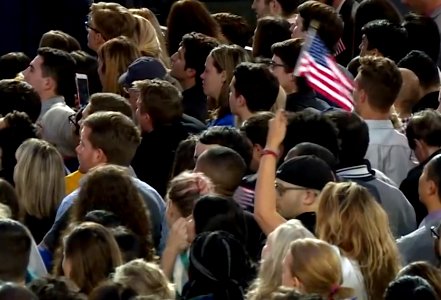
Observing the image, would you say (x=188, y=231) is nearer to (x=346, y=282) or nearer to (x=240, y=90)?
(x=346, y=282)

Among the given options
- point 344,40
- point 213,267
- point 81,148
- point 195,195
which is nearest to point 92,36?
point 344,40

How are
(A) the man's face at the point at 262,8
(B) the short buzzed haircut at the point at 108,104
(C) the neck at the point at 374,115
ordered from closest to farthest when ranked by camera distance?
(C) the neck at the point at 374,115
(B) the short buzzed haircut at the point at 108,104
(A) the man's face at the point at 262,8

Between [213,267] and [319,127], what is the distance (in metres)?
2.16

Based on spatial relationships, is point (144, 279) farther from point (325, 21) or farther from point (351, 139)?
point (325, 21)

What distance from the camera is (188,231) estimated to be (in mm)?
7406

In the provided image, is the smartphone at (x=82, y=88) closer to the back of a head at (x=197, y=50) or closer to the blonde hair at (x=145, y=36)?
the back of a head at (x=197, y=50)

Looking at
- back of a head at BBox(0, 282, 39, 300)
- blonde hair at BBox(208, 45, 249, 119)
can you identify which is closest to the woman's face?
blonde hair at BBox(208, 45, 249, 119)

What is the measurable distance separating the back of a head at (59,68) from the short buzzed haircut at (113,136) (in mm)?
2228

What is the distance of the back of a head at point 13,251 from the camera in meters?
6.58

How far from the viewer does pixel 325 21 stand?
11.5m

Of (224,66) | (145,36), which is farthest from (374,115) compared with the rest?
(145,36)

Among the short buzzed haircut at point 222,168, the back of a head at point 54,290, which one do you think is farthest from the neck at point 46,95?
the back of a head at point 54,290

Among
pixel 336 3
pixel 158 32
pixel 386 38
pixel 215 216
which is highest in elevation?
pixel 215 216

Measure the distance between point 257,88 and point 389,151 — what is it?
1.07 metres
